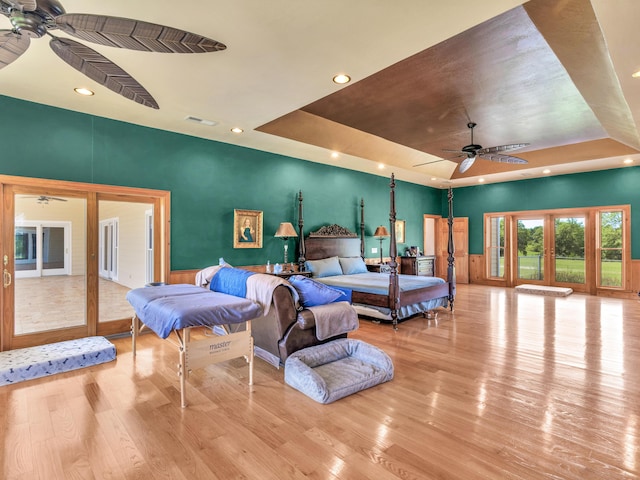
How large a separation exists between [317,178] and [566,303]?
5854 millimetres

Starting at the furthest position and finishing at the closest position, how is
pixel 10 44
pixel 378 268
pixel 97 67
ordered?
pixel 378 268
pixel 97 67
pixel 10 44

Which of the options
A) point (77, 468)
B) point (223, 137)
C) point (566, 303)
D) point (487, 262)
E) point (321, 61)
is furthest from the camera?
point (487, 262)

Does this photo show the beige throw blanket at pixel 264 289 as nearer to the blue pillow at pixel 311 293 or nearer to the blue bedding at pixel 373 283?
the blue pillow at pixel 311 293

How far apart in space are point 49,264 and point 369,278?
4844 millimetres

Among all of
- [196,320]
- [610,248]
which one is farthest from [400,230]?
[196,320]

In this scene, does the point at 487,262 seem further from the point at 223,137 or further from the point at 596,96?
the point at 223,137

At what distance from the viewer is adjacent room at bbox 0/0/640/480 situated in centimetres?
215

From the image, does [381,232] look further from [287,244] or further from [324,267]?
[287,244]

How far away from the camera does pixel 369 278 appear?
631 cm

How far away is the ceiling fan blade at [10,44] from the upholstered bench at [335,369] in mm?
2988

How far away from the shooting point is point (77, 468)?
1.96m

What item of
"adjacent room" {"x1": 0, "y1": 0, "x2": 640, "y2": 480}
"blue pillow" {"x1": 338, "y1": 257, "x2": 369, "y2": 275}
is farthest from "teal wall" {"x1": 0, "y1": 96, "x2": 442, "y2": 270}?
"blue pillow" {"x1": 338, "y1": 257, "x2": 369, "y2": 275}

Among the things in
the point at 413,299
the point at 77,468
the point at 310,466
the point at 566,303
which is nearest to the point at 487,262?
the point at 566,303

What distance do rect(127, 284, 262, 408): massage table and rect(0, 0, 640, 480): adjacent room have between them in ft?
0.10
